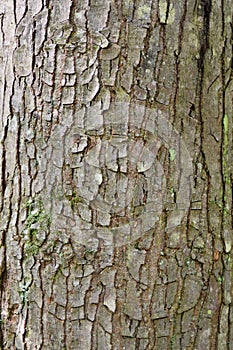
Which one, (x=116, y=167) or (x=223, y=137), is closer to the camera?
(x=116, y=167)

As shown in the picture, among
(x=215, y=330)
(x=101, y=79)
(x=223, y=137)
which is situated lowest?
(x=215, y=330)

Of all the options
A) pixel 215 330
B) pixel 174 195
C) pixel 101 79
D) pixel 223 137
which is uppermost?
pixel 101 79

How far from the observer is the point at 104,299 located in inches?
45.1

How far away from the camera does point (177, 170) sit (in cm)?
118

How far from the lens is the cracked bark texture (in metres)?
1.15

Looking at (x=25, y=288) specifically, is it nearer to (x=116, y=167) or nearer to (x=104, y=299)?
(x=104, y=299)

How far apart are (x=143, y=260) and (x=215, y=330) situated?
0.80ft

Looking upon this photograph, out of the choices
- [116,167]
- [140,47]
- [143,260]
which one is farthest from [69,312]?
[140,47]

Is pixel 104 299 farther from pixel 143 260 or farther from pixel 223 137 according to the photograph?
pixel 223 137

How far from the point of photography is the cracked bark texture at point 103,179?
45.2 inches

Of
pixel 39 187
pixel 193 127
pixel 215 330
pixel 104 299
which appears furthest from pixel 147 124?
pixel 215 330

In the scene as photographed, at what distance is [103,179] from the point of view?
1.15 m

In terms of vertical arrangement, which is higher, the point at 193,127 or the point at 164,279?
the point at 193,127

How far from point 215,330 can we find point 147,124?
19.0 inches
